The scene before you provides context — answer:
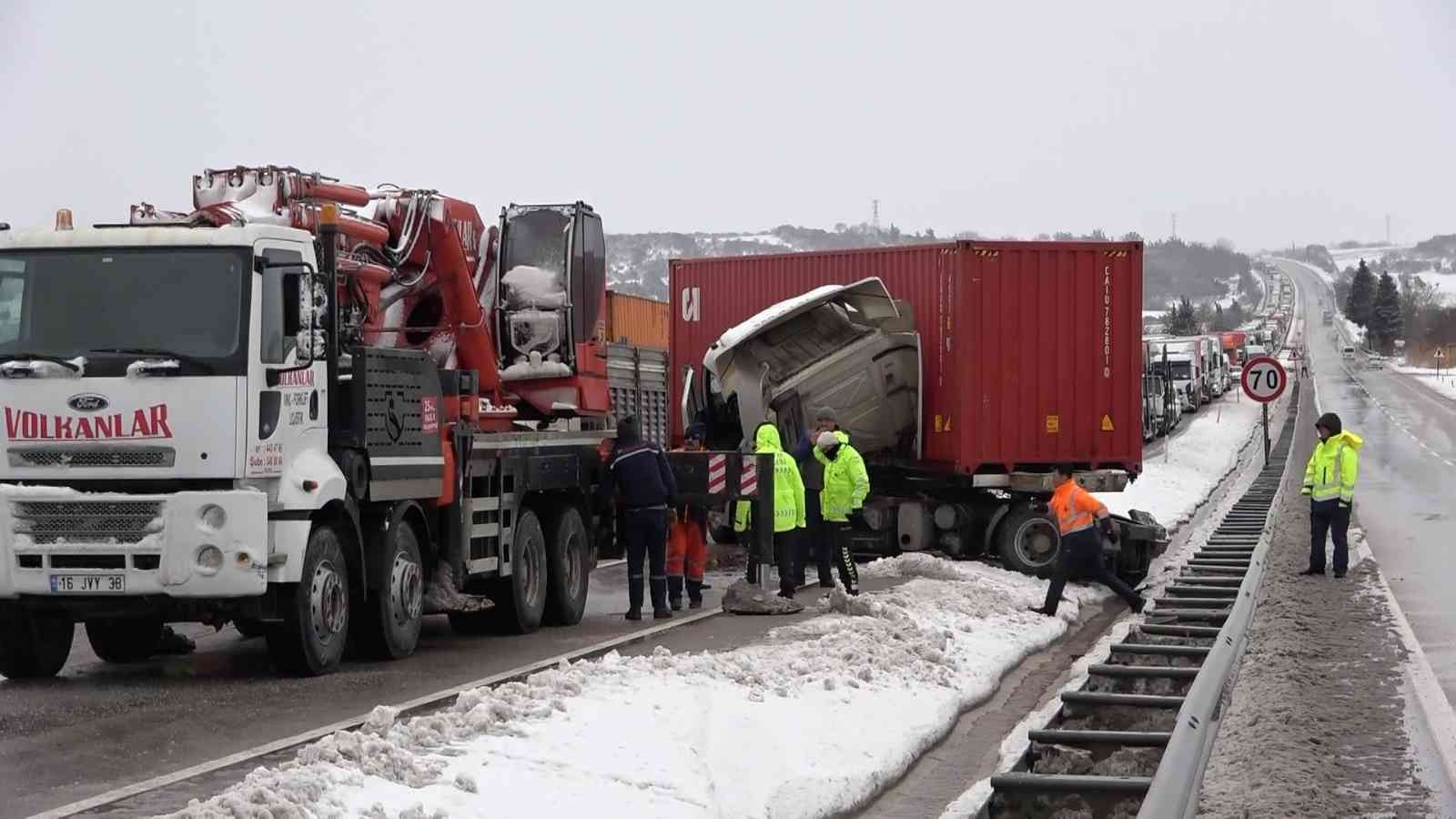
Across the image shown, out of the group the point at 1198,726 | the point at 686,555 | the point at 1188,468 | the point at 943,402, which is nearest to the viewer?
the point at 1198,726

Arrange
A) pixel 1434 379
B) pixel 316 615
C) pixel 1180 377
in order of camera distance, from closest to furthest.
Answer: pixel 316 615 < pixel 1180 377 < pixel 1434 379

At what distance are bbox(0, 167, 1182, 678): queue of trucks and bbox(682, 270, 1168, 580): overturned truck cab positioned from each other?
36 millimetres

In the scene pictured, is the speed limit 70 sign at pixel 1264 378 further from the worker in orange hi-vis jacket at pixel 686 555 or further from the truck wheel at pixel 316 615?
the truck wheel at pixel 316 615

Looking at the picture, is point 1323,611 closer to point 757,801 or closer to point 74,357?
point 757,801

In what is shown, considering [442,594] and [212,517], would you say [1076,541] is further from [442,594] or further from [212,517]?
[212,517]

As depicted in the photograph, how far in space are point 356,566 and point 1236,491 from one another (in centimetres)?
2628

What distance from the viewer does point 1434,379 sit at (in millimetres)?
122188

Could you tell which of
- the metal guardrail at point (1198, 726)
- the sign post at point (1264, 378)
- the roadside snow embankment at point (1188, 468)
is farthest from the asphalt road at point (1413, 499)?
the roadside snow embankment at point (1188, 468)

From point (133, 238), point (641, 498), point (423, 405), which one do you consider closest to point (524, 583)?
point (641, 498)

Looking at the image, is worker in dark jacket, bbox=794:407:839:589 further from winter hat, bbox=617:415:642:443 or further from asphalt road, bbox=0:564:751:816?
asphalt road, bbox=0:564:751:816

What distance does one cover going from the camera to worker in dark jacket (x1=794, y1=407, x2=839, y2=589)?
58.0 feet

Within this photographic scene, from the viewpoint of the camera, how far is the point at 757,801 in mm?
8094

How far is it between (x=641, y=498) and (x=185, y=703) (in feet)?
17.7

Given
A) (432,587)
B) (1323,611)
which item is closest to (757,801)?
(432,587)
